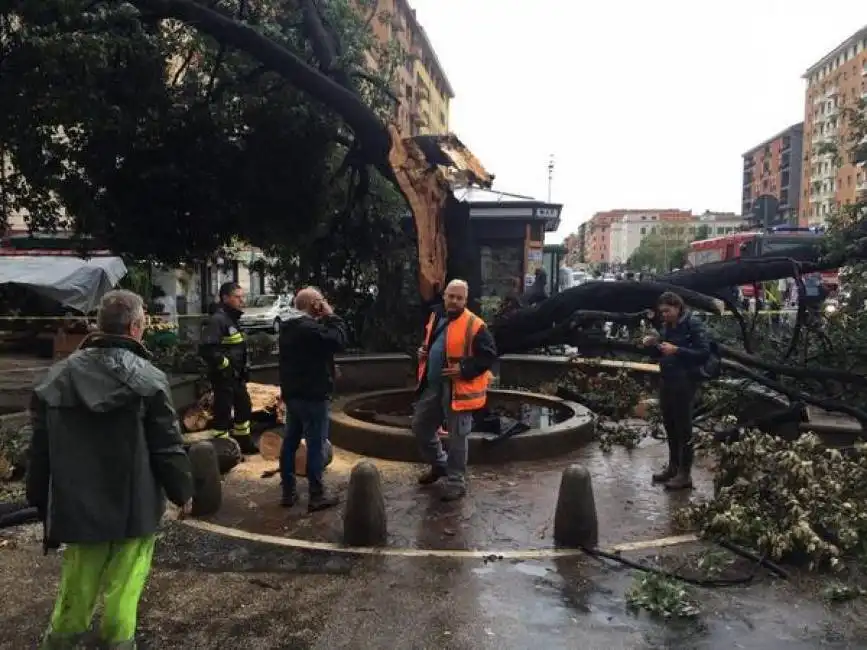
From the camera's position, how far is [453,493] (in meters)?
5.78

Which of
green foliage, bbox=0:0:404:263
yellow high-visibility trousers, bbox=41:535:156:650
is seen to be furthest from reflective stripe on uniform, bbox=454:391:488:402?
green foliage, bbox=0:0:404:263

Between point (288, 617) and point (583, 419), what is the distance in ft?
16.1

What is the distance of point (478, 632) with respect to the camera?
3.60m

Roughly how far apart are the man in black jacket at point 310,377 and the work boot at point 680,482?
2.98 meters

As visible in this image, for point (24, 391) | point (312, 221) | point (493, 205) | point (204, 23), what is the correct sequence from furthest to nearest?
point (493, 205)
point (312, 221)
point (24, 391)
point (204, 23)

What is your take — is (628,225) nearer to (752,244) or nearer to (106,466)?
(752,244)

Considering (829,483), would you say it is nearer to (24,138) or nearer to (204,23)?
(204,23)

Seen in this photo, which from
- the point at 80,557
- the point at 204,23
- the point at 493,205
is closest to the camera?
the point at 80,557

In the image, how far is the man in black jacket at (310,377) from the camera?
17.6 ft

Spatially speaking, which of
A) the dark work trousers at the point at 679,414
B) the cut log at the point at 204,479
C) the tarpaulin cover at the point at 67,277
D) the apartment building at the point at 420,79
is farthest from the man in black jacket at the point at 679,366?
the apartment building at the point at 420,79

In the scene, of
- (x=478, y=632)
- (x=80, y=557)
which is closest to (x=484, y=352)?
(x=478, y=632)

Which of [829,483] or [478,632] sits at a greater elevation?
[829,483]

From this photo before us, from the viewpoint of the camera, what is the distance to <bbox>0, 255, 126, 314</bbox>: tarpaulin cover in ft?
60.4

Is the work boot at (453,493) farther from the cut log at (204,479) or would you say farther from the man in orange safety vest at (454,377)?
the cut log at (204,479)
